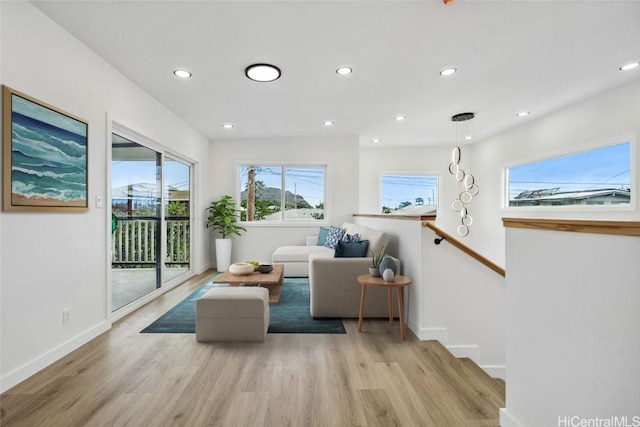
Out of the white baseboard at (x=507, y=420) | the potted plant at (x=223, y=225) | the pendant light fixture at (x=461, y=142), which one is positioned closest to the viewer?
the white baseboard at (x=507, y=420)

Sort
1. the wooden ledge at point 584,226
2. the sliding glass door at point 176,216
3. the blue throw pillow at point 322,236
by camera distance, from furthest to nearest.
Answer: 1. the blue throw pillow at point 322,236
2. the sliding glass door at point 176,216
3. the wooden ledge at point 584,226

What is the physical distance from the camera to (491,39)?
246cm

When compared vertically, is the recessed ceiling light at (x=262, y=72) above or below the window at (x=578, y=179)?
above

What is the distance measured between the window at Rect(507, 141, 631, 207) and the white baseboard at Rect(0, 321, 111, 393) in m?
5.62

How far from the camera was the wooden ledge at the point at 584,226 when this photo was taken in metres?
0.96

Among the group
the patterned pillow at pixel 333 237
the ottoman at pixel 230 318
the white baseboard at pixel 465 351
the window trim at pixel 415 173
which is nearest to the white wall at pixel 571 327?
the white baseboard at pixel 465 351

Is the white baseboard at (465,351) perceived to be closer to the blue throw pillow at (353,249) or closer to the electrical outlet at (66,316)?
the blue throw pillow at (353,249)

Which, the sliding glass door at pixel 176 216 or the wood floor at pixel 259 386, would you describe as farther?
the sliding glass door at pixel 176 216

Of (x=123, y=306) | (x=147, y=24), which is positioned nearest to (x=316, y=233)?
(x=123, y=306)

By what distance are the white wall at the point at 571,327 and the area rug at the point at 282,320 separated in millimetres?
1596

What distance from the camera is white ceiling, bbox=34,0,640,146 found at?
2.12m

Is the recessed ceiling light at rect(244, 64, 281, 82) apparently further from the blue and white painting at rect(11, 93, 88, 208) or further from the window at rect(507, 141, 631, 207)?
the window at rect(507, 141, 631, 207)

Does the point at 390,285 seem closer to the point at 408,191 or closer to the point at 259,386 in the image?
the point at 259,386

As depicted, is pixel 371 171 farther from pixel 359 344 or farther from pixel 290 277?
pixel 359 344
